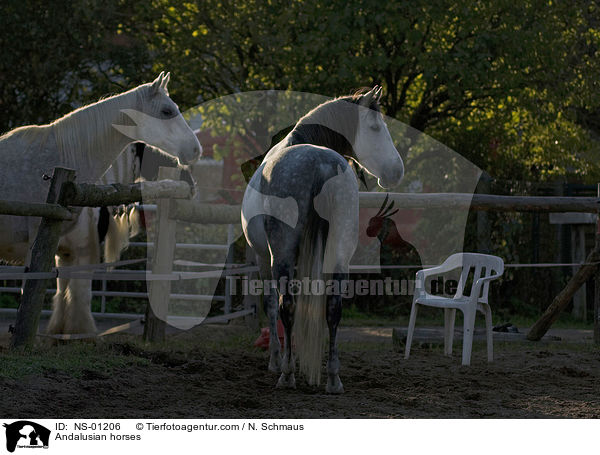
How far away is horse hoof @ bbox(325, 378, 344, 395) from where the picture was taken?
14.8 ft

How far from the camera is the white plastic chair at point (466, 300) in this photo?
582 centimetres

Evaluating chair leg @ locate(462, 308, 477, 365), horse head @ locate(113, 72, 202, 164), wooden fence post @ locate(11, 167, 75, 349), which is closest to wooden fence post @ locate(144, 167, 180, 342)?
horse head @ locate(113, 72, 202, 164)

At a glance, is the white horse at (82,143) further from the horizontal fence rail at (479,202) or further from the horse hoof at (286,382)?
the horse hoof at (286,382)

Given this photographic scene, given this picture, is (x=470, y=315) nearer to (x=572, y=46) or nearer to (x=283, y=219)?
(x=283, y=219)

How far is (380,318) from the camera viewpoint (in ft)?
33.3

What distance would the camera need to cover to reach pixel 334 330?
14.6 feet

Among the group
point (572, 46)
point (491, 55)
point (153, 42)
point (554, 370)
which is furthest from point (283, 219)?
point (572, 46)

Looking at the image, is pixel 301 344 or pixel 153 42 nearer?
pixel 301 344

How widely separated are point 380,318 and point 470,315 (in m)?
4.37

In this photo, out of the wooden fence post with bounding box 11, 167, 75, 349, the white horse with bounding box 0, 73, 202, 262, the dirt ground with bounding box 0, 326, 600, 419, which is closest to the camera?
the dirt ground with bounding box 0, 326, 600, 419

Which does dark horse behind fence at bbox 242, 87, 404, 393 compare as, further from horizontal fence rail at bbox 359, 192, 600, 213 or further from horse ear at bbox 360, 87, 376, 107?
horizontal fence rail at bbox 359, 192, 600, 213
